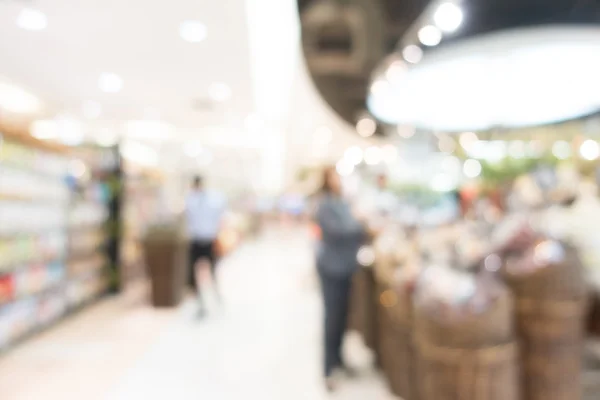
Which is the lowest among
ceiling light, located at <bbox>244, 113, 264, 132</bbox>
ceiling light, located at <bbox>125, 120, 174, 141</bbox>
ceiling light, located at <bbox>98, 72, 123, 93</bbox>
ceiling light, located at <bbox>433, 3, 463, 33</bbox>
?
ceiling light, located at <bbox>244, 113, 264, 132</bbox>

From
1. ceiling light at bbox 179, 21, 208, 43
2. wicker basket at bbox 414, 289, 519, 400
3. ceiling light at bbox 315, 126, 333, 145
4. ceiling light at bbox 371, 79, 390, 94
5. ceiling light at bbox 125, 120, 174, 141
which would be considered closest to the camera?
wicker basket at bbox 414, 289, 519, 400

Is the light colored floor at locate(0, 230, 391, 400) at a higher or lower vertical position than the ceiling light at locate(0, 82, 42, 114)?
lower

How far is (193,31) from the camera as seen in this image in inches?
237

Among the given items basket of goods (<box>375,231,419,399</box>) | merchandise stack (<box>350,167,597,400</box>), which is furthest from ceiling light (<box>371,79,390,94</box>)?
merchandise stack (<box>350,167,597,400</box>)

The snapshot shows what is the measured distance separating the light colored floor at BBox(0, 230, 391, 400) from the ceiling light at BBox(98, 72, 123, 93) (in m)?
4.45

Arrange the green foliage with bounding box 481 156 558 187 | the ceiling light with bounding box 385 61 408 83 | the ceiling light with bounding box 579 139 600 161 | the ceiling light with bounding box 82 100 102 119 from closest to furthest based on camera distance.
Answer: the green foliage with bounding box 481 156 558 187 < the ceiling light with bounding box 579 139 600 161 < the ceiling light with bounding box 385 61 408 83 < the ceiling light with bounding box 82 100 102 119

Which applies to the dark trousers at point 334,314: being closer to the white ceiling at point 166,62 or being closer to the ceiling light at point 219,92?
the white ceiling at point 166,62

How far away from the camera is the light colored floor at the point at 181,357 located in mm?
3078

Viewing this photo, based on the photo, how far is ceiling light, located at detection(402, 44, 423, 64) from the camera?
864 centimetres

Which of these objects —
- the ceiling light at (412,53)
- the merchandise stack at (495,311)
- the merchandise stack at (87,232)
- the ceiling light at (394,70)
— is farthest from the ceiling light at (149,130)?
the merchandise stack at (495,311)

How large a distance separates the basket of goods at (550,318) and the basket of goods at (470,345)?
18 cm

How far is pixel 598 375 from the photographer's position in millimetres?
3133

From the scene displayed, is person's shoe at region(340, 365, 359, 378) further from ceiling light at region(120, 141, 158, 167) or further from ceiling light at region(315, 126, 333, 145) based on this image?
ceiling light at region(120, 141, 158, 167)

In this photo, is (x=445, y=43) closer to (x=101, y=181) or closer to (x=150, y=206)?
(x=150, y=206)
